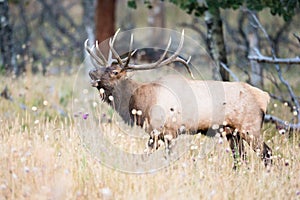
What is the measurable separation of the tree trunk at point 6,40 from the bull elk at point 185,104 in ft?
19.4

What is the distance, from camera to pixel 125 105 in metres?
6.98

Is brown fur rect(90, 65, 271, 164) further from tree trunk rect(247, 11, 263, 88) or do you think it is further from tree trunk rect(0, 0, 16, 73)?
tree trunk rect(0, 0, 16, 73)

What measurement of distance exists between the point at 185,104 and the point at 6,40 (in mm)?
6796

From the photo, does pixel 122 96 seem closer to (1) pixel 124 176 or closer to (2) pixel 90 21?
(1) pixel 124 176

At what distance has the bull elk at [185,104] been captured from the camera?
6777mm

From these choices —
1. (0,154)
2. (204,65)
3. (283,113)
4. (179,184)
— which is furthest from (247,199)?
(204,65)

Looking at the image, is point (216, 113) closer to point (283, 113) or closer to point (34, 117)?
point (283, 113)

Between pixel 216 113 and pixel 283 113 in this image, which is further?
pixel 283 113

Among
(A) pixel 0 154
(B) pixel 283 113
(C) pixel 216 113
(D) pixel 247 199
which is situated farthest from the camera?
(B) pixel 283 113

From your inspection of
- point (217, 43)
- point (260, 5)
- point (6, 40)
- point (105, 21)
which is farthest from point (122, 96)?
point (105, 21)

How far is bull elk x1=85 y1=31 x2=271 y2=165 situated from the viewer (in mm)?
6777

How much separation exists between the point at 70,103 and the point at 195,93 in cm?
423

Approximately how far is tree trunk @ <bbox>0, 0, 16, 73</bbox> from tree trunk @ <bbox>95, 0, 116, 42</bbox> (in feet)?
10.5

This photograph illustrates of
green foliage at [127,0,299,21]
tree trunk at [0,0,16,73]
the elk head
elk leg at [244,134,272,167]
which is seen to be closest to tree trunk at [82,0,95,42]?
tree trunk at [0,0,16,73]
